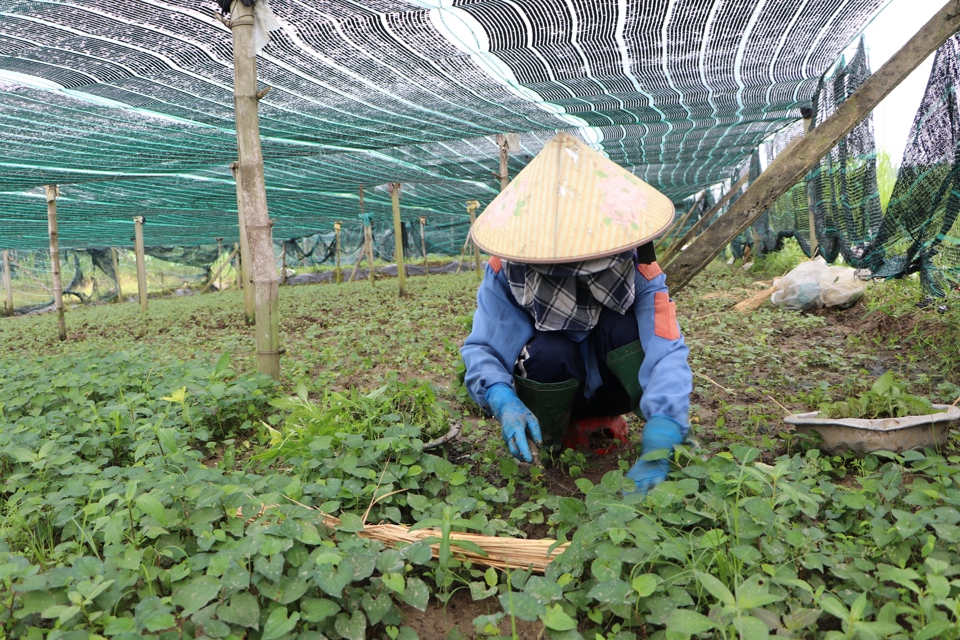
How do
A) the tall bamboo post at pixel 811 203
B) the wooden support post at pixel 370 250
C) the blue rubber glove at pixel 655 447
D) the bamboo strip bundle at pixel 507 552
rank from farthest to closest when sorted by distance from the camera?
the wooden support post at pixel 370 250 < the tall bamboo post at pixel 811 203 < the blue rubber glove at pixel 655 447 < the bamboo strip bundle at pixel 507 552

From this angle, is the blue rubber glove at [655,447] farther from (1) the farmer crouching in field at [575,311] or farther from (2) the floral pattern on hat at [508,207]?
(2) the floral pattern on hat at [508,207]

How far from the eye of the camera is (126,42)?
3.56 metres

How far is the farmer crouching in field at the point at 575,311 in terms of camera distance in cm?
181

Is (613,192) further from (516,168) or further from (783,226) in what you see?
(516,168)

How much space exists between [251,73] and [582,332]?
2379 mm

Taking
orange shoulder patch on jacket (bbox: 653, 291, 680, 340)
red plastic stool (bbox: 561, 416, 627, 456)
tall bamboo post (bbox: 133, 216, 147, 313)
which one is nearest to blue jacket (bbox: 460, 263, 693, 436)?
orange shoulder patch on jacket (bbox: 653, 291, 680, 340)

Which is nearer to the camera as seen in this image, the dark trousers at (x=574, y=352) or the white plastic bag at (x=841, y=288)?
the dark trousers at (x=574, y=352)

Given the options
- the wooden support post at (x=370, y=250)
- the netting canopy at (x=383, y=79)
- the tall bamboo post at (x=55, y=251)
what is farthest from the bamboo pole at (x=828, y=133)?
the wooden support post at (x=370, y=250)

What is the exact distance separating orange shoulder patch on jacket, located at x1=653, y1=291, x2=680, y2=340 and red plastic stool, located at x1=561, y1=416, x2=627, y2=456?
0.55m

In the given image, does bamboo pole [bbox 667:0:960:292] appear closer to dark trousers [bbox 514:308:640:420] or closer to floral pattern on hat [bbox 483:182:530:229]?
dark trousers [bbox 514:308:640:420]

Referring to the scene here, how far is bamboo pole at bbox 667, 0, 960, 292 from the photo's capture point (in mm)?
2318

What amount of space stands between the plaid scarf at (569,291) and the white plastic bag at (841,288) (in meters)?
4.11

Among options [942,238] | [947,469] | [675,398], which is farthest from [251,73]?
[942,238]

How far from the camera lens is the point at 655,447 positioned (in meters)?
1.80
